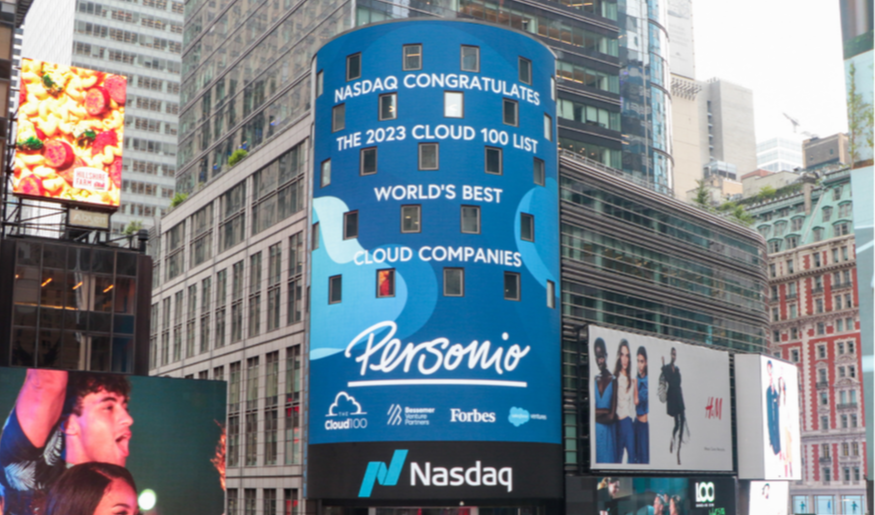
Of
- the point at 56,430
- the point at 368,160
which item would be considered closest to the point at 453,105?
the point at 368,160

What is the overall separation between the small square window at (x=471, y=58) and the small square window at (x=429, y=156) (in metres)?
5.87

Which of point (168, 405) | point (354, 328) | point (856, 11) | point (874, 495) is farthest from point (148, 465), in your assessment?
point (856, 11)

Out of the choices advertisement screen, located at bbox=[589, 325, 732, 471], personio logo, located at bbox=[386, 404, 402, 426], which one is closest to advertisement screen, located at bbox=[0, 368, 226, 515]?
personio logo, located at bbox=[386, 404, 402, 426]

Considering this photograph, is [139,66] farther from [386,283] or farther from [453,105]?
[386,283]

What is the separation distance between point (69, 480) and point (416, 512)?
1980 cm

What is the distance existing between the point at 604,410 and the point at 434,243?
18.3 metres

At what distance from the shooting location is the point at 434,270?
62.4 metres

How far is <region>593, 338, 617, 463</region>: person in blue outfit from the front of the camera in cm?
7006

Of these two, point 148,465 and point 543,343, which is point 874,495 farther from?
point 148,465

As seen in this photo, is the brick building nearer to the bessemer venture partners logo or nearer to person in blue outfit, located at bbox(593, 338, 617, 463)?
person in blue outfit, located at bbox(593, 338, 617, 463)

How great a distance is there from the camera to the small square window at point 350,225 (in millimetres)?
64500

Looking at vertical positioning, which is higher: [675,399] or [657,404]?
[675,399]

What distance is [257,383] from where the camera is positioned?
7850 centimetres

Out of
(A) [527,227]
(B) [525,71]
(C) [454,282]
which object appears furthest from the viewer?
(B) [525,71]
